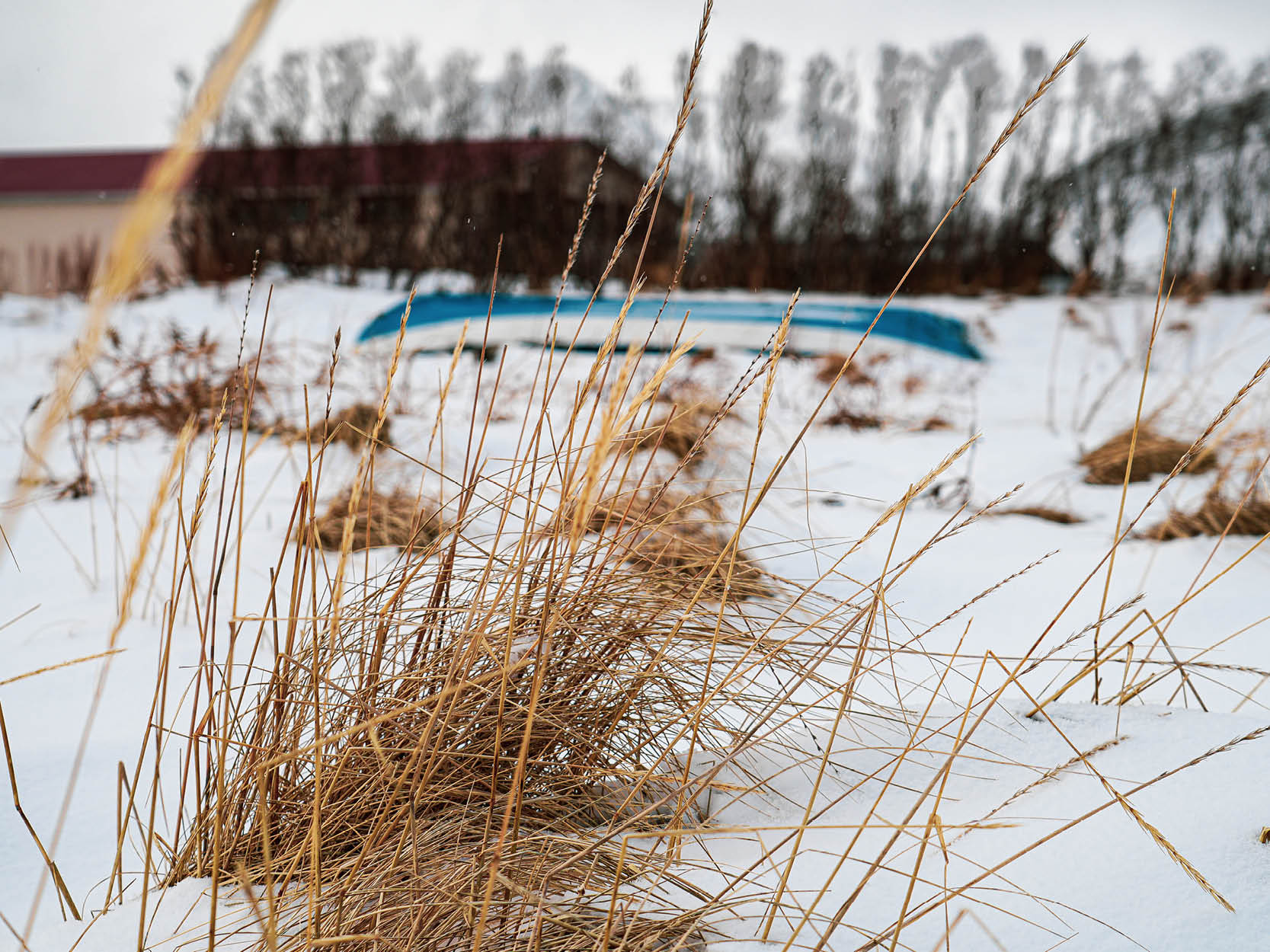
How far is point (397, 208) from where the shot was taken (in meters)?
9.37

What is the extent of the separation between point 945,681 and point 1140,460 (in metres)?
1.87

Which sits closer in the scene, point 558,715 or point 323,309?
point 558,715

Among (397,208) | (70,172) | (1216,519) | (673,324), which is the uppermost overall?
(70,172)

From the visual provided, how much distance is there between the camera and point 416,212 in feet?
30.8

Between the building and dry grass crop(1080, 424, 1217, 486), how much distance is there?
21.3 ft

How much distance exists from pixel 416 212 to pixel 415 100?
8.03 feet

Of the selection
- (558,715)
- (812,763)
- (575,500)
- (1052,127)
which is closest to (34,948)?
(558,715)

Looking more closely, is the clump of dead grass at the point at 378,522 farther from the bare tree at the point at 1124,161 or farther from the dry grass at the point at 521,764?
the bare tree at the point at 1124,161

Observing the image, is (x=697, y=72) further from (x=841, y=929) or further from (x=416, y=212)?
(x=416, y=212)

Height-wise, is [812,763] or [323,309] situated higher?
[323,309]

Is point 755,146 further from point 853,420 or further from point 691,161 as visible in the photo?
point 853,420

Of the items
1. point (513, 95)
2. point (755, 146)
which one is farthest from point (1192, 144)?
point (513, 95)

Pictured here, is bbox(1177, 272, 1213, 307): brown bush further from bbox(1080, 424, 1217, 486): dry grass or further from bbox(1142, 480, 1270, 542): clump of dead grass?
bbox(1142, 480, 1270, 542): clump of dead grass

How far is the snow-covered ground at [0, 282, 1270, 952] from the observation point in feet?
2.34
